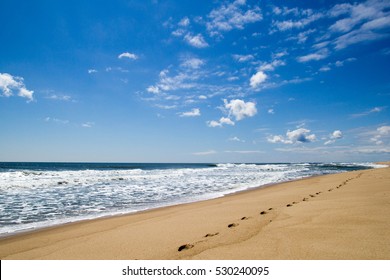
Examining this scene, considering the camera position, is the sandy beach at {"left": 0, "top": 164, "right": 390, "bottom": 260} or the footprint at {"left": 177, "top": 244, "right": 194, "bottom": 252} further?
the footprint at {"left": 177, "top": 244, "right": 194, "bottom": 252}

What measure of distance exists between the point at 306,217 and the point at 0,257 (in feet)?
17.8

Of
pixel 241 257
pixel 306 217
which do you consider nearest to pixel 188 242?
pixel 241 257

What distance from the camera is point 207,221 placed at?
5.39 metres

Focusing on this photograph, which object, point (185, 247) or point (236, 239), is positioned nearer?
point (185, 247)

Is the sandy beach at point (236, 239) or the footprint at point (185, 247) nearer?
the sandy beach at point (236, 239)

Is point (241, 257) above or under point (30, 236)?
above
